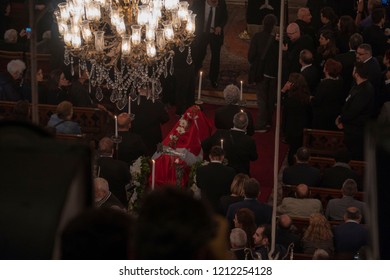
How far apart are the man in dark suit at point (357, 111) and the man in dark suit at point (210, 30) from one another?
151 inches

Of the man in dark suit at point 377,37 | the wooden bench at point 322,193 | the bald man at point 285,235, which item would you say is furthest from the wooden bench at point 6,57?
the bald man at point 285,235

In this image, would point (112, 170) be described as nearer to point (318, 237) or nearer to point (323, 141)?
point (318, 237)

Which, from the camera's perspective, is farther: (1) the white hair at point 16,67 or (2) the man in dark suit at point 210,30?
(2) the man in dark suit at point 210,30

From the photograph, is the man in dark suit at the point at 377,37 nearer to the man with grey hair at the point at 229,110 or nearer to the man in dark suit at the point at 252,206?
the man with grey hair at the point at 229,110

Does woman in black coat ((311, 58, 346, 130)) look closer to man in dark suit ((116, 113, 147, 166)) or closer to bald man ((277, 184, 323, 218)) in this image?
man in dark suit ((116, 113, 147, 166))

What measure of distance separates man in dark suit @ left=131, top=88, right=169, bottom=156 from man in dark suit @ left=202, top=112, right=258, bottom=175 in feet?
3.39

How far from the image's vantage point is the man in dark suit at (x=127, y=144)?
10250 millimetres

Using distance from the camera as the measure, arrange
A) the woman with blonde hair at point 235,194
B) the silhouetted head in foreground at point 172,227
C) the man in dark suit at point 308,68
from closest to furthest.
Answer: the silhouetted head in foreground at point 172,227 < the woman with blonde hair at point 235,194 < the man in dark suit at point 308,68

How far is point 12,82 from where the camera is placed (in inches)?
467

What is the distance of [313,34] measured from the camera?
43.3 feet

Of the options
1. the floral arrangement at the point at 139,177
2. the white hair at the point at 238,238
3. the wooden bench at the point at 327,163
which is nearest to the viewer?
the white hair at the point at 238,238

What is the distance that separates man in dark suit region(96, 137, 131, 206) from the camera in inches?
370
